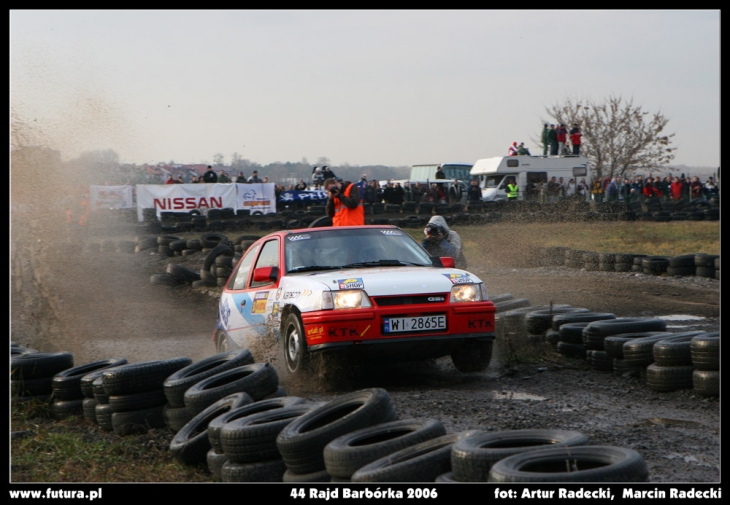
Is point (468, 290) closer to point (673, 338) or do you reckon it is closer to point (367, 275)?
point (367, 275)

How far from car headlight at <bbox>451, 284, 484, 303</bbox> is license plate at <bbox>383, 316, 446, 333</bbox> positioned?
247 mm

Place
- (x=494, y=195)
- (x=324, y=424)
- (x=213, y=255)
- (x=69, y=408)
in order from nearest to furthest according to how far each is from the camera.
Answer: (x=324, y=424), (x=69, y=408), (x=213, y=255), (x=494, y=195)

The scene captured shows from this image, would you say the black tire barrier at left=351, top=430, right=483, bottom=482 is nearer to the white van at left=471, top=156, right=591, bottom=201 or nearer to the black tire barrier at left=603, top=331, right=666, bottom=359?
the black tire barrier at left=603, top=331, right=666, bottom=359

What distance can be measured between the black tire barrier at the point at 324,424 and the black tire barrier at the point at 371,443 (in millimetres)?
120

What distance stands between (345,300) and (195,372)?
4.36ft

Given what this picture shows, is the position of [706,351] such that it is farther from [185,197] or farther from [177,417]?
[185,197]

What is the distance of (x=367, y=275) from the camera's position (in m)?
6.92

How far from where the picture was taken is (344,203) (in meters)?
10.8

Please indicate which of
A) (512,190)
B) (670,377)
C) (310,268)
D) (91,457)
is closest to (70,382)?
(91,457)

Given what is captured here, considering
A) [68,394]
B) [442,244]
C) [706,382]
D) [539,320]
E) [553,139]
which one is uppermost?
[553,139]

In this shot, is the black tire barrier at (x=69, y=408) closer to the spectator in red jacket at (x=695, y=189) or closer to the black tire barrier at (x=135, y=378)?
the black tire barrier at (x=135, y=378)

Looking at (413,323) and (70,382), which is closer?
(413,323)
